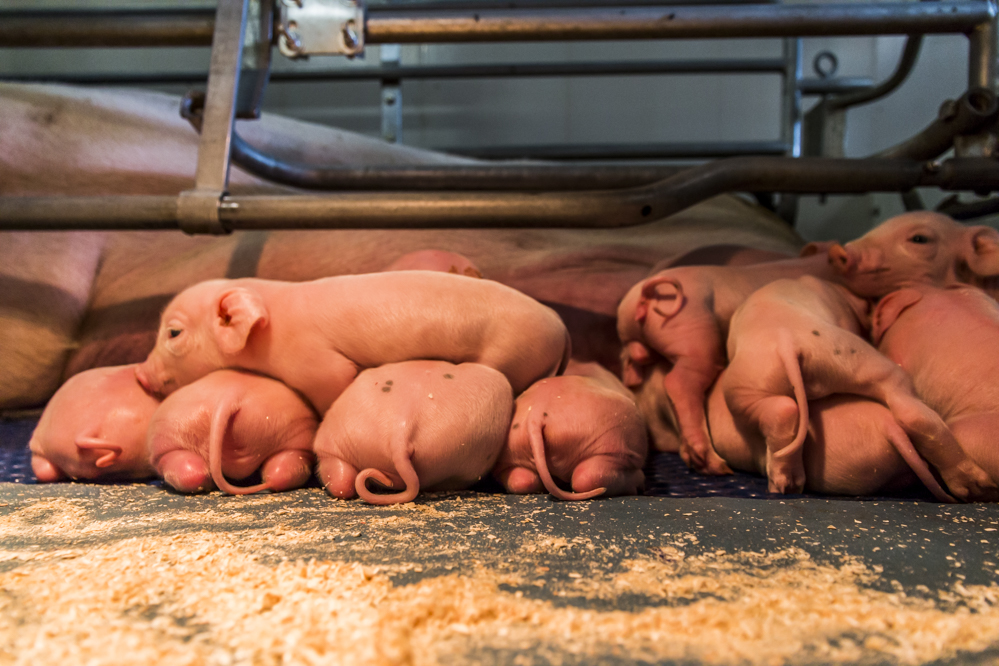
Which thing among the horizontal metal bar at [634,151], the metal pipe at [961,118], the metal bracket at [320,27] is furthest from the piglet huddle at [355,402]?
the horizontal metal bar at [634,151]

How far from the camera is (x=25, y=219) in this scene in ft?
3.57

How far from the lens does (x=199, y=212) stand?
1082 mm

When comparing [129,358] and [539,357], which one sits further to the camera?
[129,358]

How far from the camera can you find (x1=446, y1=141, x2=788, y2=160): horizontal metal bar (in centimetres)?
246

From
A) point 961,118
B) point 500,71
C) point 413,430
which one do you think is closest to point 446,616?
point 413,430

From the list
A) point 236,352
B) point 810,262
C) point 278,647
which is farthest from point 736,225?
point 278,647

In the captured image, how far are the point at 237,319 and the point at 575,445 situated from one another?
0.50 metres

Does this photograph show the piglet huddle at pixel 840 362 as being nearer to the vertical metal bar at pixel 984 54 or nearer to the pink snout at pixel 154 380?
the vertical metal bar at pixel 984 54

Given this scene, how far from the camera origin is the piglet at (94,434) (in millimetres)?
994

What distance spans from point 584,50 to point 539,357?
2392mm

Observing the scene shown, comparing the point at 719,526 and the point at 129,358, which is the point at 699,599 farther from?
the point at 129,358

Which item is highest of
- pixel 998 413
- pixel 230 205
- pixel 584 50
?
pixel 584 50

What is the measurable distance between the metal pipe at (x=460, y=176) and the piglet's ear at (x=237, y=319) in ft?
2.26

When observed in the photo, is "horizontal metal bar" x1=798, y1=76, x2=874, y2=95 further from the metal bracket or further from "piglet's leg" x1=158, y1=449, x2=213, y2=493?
"piglet's leg" x1=158, y1=449, x2=213, y2=493
